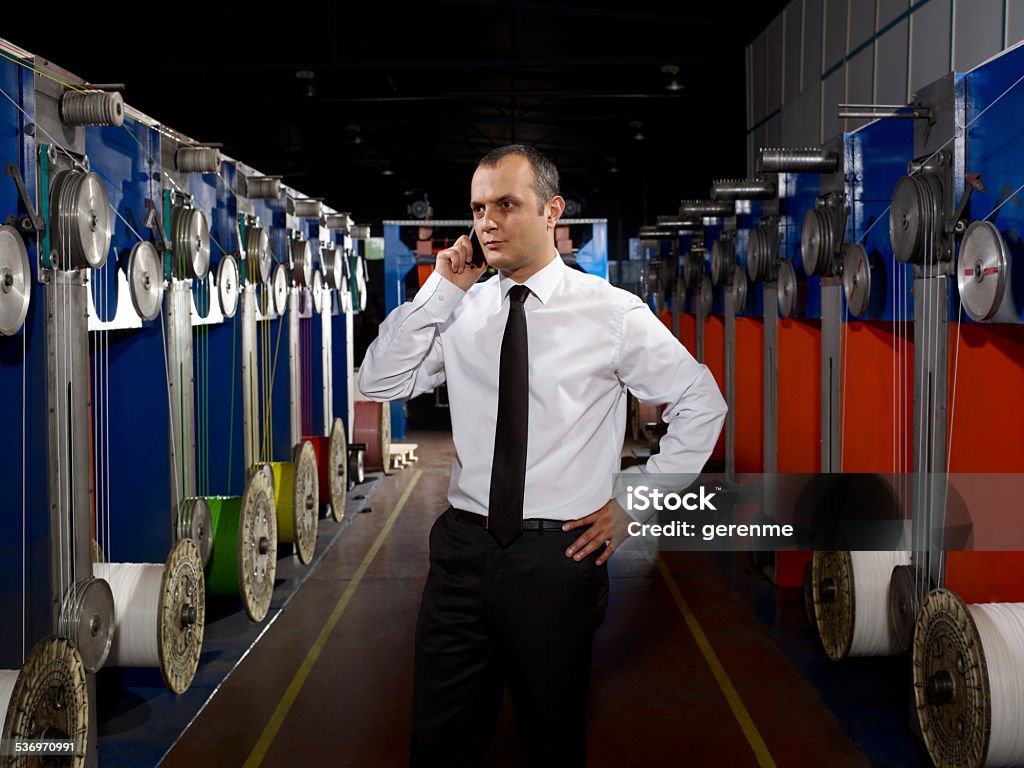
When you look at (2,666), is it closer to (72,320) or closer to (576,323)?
(72,320)

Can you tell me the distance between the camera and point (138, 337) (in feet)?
22.4

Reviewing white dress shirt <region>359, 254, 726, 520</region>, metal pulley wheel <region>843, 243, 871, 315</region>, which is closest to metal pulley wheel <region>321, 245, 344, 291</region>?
metal pulley wheel <region>843, 243, 871, 315</region>

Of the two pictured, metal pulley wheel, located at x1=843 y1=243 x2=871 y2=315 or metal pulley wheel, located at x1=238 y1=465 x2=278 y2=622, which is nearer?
metal pulley wheel, located at x1=843 y1=243 x2=871 y2=315

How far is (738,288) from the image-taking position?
33.0ft

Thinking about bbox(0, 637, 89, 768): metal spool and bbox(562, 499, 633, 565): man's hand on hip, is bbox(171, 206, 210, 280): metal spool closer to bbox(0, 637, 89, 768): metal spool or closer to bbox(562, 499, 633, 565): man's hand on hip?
bbox(0, 637, 89, 768): metal spool

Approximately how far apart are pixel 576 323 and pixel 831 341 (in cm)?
450

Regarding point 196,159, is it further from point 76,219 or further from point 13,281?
point 13,281

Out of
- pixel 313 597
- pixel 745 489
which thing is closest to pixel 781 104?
pixel 745 489

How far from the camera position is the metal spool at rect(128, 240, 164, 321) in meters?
5.84

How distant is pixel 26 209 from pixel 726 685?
15.4 ft

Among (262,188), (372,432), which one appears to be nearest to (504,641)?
(262,188)

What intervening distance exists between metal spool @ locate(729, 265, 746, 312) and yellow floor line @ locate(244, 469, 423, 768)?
415cm

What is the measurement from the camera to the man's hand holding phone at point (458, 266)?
3.31 metres

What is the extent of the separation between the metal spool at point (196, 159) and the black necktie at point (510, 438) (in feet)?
13.8
